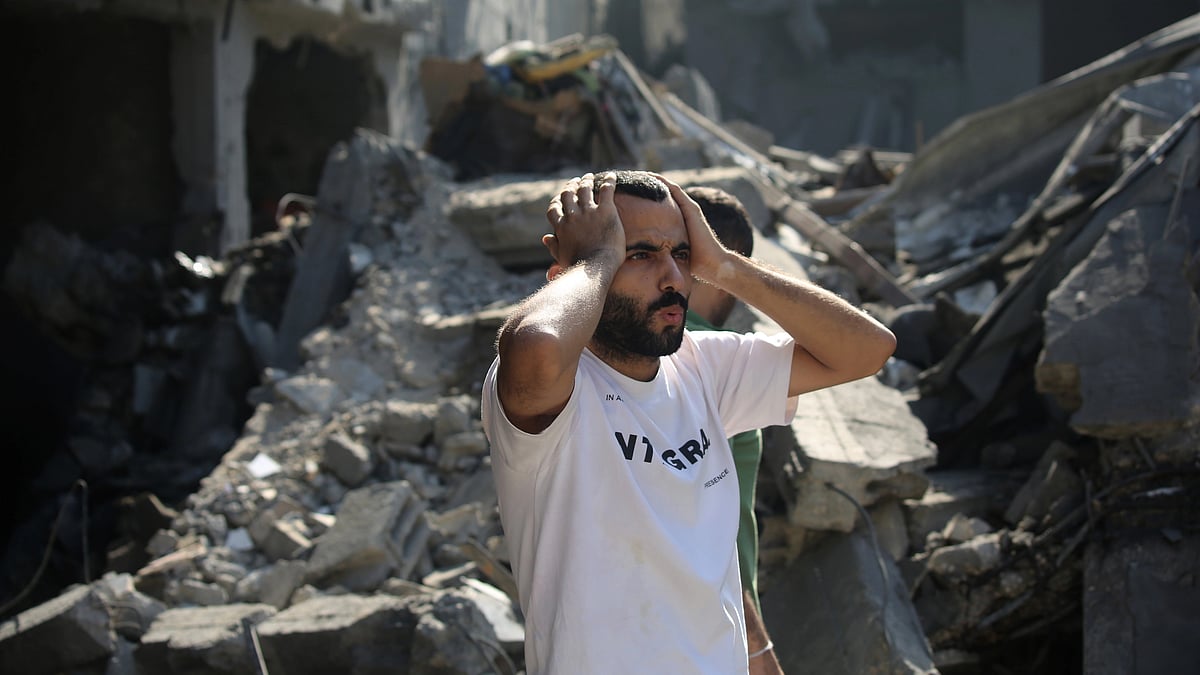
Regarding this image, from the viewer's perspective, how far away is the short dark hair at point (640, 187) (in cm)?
214

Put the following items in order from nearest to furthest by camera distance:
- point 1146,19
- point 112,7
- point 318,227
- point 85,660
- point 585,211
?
point 585,211 < point 85,660 < point 318,227 < point 112,7 < point 1146,19

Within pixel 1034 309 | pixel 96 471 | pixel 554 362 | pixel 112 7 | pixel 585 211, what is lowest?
pixel 96 471

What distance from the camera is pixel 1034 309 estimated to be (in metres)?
5.19

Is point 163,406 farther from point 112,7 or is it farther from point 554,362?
point 554,362

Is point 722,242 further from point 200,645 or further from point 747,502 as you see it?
point 200,645

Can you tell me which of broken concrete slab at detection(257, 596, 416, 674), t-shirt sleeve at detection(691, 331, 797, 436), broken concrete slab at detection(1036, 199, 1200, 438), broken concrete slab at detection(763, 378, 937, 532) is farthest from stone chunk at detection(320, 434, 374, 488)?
t-shirt sleeve at detection(691, 331, 797, 436)

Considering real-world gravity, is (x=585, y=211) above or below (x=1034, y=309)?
above

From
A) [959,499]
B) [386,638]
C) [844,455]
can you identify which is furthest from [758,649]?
[959,499]

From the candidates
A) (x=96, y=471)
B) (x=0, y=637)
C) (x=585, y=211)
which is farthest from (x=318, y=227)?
(x=585, y=211)

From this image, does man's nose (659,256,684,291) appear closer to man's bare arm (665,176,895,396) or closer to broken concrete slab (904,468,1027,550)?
man's bare arm (665,176,895,396)

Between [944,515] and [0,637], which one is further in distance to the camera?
[944,515]

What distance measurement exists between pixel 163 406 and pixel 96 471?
0.76 meters

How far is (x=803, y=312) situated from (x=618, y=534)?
2.22 feet

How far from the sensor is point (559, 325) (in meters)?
1.80
